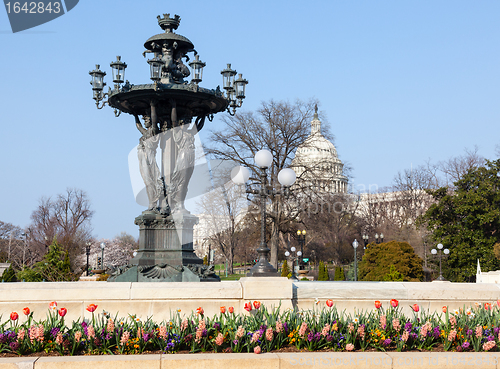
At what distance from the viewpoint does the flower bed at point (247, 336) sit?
20.3ft

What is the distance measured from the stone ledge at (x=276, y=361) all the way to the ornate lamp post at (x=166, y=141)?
6.13 meters

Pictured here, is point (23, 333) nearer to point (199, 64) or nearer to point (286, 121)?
point (199, 64)

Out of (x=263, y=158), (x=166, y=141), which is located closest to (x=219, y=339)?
(x=263, y=158)

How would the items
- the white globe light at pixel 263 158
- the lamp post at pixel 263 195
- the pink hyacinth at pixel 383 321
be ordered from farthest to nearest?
the white globe light at pixel 263 158
the lamp post at pixel 263 195
the pink hyacinth at pixel 383 321

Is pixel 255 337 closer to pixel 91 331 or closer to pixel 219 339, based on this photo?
pixel 219 339

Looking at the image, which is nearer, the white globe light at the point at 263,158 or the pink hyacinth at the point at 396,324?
the pink hyacinth at the point at 396,324

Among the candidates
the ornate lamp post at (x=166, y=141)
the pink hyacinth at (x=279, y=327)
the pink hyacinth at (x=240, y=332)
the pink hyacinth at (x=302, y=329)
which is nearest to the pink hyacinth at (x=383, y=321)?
the pink hyacinth at (x=302, y=329)

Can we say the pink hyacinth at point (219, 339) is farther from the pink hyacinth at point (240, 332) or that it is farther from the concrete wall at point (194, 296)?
the concrete wall at point (194, 296)

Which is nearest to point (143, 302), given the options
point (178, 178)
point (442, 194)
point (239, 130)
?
point (178, 178)

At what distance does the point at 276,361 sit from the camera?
5977mm

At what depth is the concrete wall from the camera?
24.9 feet

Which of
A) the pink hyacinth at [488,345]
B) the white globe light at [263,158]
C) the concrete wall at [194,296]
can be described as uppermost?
the white globe light at [263,158]

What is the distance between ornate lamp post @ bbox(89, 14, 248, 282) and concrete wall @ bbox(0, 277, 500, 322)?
4250 mm

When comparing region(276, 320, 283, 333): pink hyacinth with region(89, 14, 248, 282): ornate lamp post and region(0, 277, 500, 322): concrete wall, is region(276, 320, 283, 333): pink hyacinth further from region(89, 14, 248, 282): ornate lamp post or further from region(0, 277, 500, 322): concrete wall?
region(89, 14, 248, 282): ornate lamp post
